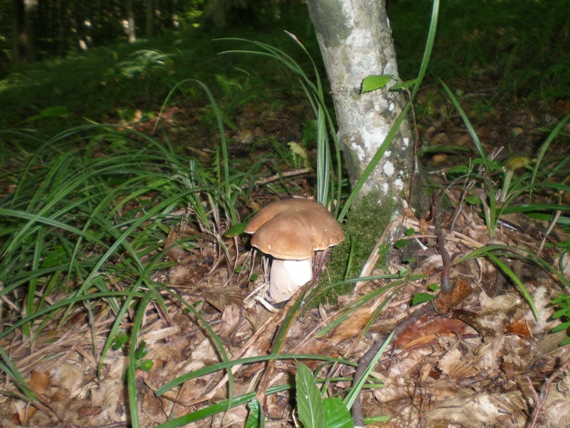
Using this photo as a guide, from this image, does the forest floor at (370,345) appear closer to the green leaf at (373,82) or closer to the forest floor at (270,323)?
the forest floor at (270,323)

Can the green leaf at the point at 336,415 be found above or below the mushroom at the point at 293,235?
below

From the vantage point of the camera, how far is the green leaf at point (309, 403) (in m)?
1.38

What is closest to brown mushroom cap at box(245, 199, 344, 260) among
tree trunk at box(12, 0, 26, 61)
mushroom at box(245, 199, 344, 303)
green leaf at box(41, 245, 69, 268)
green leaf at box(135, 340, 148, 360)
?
mushroom at box(245, 199, 344, 303)

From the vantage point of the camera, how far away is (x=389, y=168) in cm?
233

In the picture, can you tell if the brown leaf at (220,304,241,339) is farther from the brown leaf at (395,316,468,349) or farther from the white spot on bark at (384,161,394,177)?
the white spot on bark at (384,161,394,177)

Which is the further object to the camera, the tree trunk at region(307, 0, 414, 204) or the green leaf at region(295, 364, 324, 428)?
the tree trunk at region(307, 0, 414, 204)

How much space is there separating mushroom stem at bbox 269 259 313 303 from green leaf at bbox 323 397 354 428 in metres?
0.90

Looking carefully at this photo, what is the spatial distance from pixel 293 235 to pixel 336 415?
0.84m

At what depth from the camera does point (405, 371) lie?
6.46ft

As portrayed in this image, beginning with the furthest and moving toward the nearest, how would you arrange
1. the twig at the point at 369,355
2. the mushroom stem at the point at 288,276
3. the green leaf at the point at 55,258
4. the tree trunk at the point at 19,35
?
the tree trunk at the point at 19,35, the green leaf at the point at 55,258, the mushroom stem at the point at 288,276, the twig at the point at 369,355

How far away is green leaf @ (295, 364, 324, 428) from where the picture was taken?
1.38 meters

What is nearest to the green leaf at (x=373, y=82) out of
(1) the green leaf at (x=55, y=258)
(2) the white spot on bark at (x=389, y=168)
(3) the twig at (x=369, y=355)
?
(2) the white spot on bark at (x=389, y=168)

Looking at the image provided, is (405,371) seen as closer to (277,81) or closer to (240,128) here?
(240,128)

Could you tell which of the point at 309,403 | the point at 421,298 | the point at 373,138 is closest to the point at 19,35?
the point at 373,138
